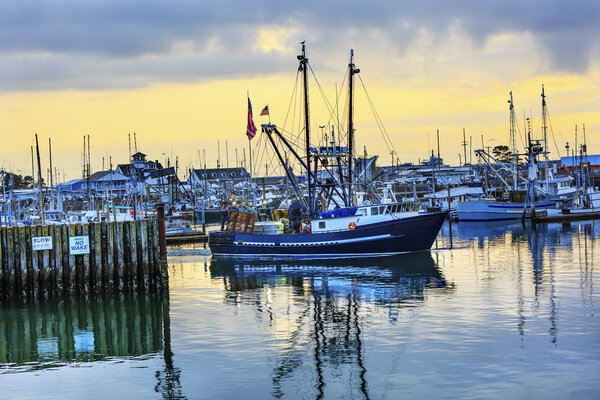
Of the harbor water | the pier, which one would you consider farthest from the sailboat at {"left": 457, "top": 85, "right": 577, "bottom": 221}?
the pier

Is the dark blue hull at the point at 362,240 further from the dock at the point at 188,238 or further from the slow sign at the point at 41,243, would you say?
the slow sign at the point at 41,243

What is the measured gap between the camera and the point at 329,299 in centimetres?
2906

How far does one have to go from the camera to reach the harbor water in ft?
53.8

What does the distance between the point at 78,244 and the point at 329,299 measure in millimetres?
10671

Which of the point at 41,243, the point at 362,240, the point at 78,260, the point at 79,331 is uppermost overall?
the point at 41,243

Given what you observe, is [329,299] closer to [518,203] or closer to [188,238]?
[188,238]

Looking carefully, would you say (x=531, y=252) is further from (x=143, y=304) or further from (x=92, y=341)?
(x=92, y=341)

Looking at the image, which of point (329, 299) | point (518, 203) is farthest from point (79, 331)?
point (518, 203)

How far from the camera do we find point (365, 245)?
4344 centimetres

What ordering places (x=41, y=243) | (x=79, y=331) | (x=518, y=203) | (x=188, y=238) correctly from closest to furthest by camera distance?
(x=79, y=331) → (x=41, y=243) → (x=188, y=238) → (x=518, y=203)

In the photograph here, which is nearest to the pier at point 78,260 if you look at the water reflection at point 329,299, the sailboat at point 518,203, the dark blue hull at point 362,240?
the water reflection at point 329,299

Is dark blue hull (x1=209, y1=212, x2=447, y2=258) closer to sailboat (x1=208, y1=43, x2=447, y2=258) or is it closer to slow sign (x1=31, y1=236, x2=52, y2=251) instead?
sailboat (x1=208, y1=43, x2=447, y2=258)

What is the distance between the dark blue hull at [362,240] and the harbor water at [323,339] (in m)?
5.99

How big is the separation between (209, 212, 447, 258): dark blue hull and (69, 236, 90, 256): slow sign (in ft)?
62.3
